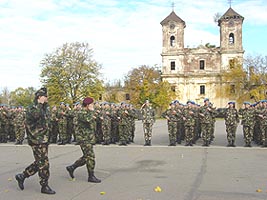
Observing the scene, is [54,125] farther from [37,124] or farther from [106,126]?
[37,124]

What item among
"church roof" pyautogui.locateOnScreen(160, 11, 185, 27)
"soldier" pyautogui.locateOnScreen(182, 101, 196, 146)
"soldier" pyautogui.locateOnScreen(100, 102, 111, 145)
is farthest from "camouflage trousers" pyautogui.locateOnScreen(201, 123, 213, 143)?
"church roof" pyautogui.locateOnScreen(160, 11, 185, 27)

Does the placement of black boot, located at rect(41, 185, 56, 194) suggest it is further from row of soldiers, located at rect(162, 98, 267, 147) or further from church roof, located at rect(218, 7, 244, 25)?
church roof, located at rect(218, 7, 244, 25)

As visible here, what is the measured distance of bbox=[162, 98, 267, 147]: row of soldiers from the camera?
1440 centimetres

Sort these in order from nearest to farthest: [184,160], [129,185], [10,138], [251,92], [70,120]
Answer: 1. [129,185]
2. [184,160]
3. [70,120]
4. [10,138]
5. [251,92]

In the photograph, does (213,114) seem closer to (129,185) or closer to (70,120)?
(70,120)

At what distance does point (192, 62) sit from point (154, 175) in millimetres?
61426

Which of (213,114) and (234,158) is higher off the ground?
(213,114)

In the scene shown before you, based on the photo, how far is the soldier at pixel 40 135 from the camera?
22.8 feet

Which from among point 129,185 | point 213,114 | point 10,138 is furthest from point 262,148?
point 10,138

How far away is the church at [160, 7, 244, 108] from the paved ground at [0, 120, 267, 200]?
54651mm

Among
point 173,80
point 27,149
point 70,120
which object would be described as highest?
point 173,80

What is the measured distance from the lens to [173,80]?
67875mm

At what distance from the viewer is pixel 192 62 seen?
225ft

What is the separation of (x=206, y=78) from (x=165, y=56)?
8.74m
